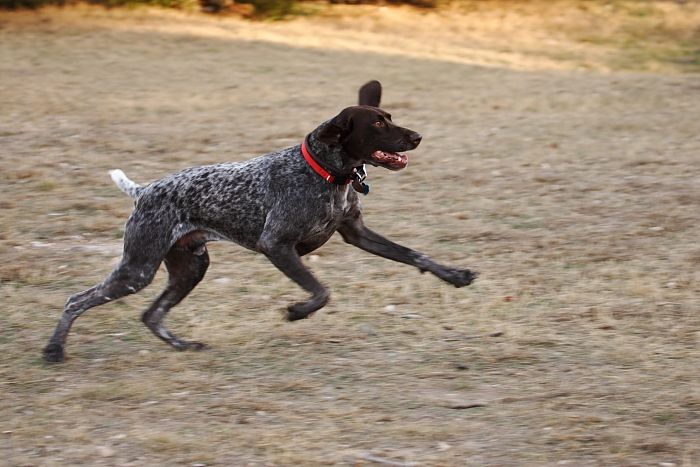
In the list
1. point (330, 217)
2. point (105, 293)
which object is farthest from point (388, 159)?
point (105, 293)

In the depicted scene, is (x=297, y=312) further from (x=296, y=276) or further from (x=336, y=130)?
(x=336, y=130)

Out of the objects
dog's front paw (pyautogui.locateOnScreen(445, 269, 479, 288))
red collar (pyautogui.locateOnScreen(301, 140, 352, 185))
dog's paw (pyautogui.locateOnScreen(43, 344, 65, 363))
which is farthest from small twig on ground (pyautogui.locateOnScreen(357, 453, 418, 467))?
dog's paw (pyautogui.locateOnScreen(43, 344, 65, 363))

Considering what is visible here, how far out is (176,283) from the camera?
689 centimetres

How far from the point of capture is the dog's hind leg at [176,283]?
682 cm

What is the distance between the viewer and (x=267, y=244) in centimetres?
645

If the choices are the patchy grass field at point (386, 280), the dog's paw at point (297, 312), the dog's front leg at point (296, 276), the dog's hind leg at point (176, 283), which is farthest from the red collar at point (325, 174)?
the patchy grass field at point (386, 280)

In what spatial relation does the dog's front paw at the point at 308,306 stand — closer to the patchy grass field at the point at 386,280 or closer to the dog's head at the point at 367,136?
the patchy grass field at the point at 386,280

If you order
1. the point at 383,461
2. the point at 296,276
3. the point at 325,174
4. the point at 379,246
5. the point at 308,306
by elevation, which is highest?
the point at 325,174

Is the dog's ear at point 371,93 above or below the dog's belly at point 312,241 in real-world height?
above

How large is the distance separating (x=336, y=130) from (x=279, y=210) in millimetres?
566

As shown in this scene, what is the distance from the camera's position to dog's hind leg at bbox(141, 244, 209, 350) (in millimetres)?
6820

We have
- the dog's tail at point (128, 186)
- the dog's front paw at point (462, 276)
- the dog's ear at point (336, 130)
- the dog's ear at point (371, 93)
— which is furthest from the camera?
the dog's tail at point (128, 186)

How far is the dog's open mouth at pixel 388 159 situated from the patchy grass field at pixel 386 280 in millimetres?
1084

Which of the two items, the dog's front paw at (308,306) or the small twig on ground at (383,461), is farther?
the dog's front paw at (308,306)
